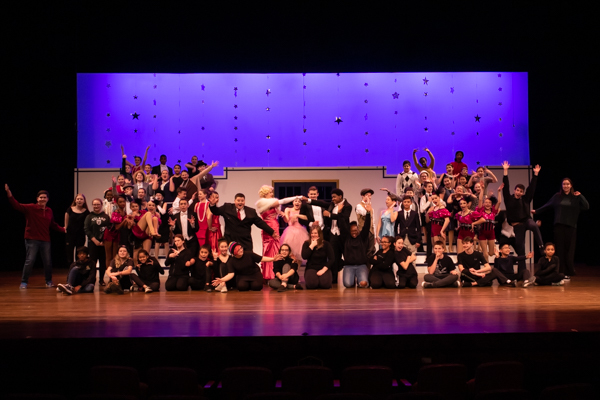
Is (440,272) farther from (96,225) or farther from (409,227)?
(96,225)

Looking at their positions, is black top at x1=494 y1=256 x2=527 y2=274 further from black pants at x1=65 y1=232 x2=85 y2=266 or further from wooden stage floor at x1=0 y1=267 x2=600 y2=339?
black pants at x1=65 y1=232 x2=85 y2=266

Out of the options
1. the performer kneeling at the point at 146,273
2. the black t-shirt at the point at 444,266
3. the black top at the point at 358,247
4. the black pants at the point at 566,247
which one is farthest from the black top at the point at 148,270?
the black pants at the point at 566,247

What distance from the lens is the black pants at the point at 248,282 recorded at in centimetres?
Result: 764

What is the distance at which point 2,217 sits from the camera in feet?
35.5

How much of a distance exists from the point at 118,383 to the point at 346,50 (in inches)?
343

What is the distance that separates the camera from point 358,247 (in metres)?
8.09

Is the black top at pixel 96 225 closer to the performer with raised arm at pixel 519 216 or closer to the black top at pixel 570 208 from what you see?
the performer with raised arm at pixel 519 216

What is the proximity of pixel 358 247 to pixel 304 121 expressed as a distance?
5.65 meters

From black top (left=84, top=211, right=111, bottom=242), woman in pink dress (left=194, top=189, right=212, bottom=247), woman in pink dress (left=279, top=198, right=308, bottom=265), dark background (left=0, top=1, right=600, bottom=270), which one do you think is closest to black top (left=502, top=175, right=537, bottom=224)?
dark background (left=0, top=1, right=600, bottom=270)

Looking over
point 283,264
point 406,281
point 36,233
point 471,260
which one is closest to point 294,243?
point 283,264

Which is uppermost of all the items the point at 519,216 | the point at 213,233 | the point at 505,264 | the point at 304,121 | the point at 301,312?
the point at 304,121

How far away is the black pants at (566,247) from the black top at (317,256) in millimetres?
3736

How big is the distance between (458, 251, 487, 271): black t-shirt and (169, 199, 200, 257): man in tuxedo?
155 inches

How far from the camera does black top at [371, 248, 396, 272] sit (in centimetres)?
781
